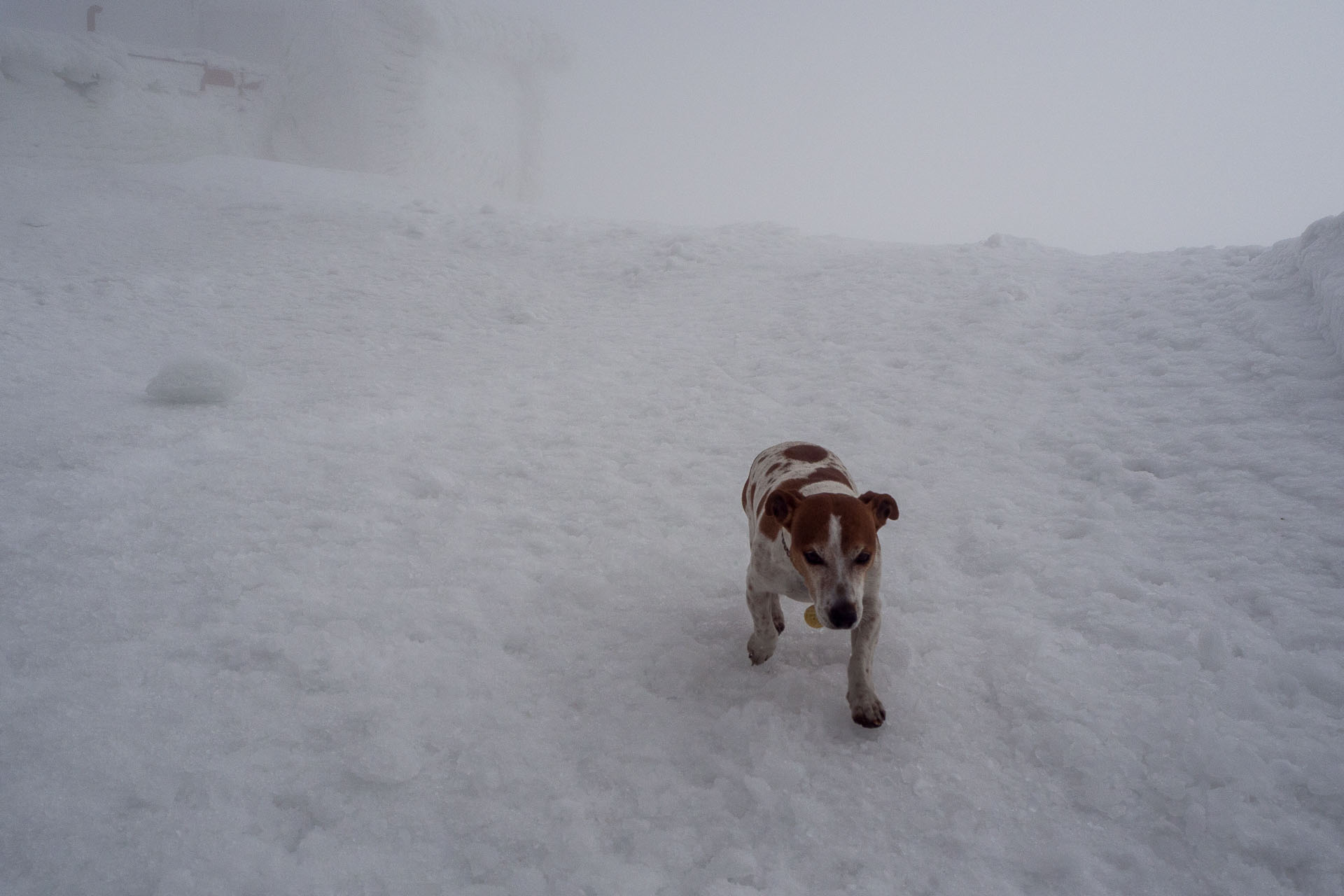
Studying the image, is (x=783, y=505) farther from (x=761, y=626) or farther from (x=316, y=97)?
(x=316, y=97)

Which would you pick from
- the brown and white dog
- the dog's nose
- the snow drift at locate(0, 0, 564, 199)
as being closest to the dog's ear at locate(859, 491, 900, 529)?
the brown and white dog

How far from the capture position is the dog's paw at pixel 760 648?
2908 millimetres

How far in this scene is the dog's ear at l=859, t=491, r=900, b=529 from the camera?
2.59m

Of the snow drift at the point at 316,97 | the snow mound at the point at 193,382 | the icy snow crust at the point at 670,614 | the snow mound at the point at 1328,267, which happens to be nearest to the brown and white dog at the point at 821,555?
the icy snow crust at the point at 670,614

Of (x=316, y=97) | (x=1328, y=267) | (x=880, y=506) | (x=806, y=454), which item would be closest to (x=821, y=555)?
(x=880, y=506)

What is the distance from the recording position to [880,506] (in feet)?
8.55

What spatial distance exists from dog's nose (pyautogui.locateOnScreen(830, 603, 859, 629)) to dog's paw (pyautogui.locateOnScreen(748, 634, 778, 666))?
2.33 feet

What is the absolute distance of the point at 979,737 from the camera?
100 inches

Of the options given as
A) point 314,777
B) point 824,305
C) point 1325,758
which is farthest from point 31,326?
point 1325,758

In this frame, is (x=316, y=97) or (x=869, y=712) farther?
(x=316, y=97)

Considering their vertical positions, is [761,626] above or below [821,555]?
below

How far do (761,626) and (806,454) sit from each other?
0.92 m

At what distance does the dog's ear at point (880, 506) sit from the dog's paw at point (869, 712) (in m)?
0.74

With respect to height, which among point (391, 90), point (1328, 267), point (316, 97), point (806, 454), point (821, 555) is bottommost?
point (821, 555)
